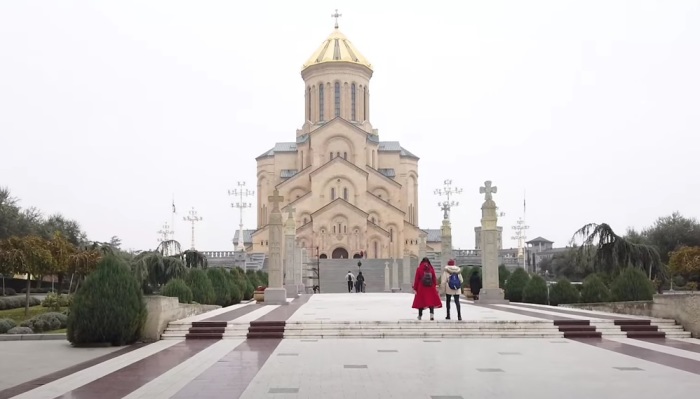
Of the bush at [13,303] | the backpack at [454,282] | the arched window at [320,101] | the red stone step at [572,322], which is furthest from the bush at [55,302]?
the arched window at [320,101]

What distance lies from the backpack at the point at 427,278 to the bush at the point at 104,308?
5526mm

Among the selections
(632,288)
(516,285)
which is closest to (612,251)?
(516,285)

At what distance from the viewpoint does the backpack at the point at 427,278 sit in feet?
44.7

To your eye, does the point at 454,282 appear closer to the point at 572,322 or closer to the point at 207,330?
the point at 572,322

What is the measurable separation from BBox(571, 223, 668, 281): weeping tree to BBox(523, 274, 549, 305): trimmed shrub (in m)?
3.86

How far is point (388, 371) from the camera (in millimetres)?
7977

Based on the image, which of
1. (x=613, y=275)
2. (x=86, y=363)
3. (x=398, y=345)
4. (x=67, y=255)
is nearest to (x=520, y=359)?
(x=398, y=345)

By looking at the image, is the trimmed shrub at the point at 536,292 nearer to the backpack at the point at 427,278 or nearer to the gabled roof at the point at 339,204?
the backpack at the point at 427,278

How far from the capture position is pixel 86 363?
899 cm

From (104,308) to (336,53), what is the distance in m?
47.7

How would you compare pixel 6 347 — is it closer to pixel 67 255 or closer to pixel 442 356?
pixel 442 356

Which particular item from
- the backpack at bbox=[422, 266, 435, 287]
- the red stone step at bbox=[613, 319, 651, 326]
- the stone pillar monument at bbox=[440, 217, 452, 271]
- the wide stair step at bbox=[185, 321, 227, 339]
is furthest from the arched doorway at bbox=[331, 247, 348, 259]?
the red stone step at bbox=[613, 319, 651, 326]

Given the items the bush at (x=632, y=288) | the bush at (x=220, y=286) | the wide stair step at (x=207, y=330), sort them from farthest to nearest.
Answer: the bush at (x=220, y=286) < the bush at (x=632, y=288) < the wide stair step at (x=207, y=330)

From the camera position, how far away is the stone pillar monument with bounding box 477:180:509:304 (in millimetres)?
20031
